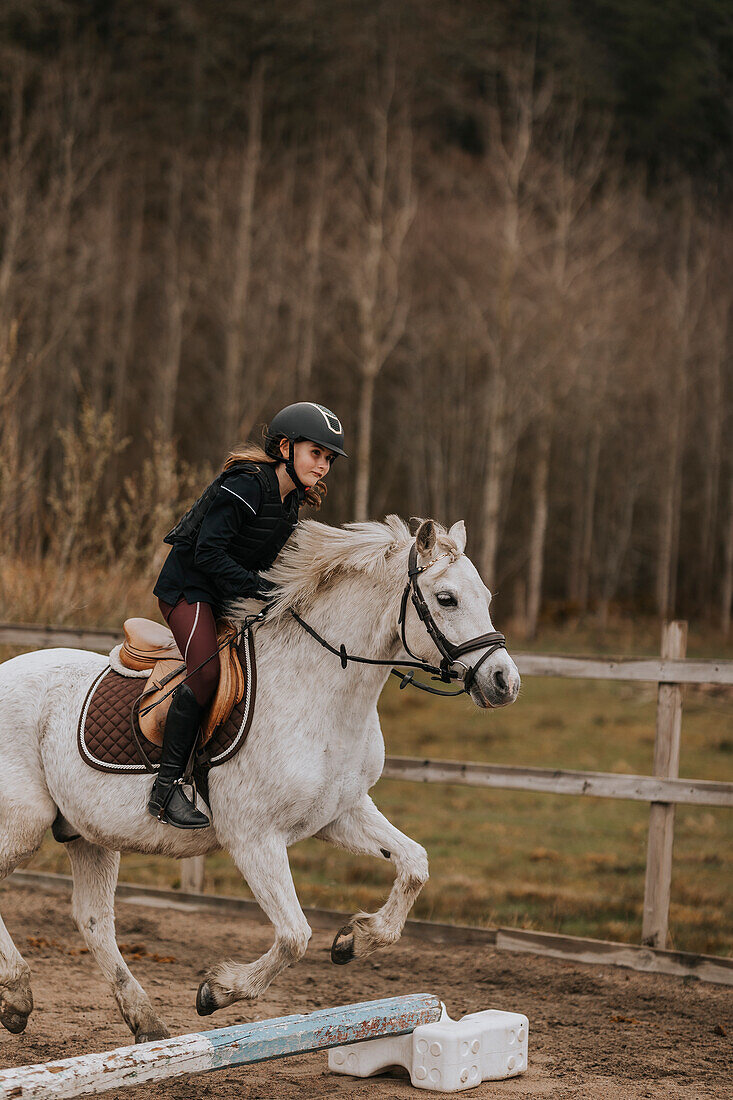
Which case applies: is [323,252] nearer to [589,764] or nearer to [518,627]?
[518,627]

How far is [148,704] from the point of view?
4.07 m

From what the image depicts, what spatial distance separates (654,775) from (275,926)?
3.13 metres

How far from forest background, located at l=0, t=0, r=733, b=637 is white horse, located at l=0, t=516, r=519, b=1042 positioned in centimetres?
1922

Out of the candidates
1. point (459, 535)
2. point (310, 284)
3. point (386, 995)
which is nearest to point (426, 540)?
point (459, 535)

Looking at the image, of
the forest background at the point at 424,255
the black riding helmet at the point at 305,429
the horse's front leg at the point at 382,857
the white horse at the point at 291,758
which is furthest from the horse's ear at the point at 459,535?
the forest background at the point at 424,255

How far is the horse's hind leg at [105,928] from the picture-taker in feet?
14.0

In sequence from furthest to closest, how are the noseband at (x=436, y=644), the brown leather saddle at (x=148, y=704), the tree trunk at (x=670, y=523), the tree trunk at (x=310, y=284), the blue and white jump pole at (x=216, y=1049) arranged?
the tree trunk at (x=670, y=523) → the tree trunk at (x=310, y=284) → the brown leather saddle at (x=148, y=704) → the noseband at (x=436, y=644) → the blue and white jump pole at (x=216, y=1049)

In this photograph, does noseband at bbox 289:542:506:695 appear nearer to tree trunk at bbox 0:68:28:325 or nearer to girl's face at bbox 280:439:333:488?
girl's face at bbox 280:439:333:488

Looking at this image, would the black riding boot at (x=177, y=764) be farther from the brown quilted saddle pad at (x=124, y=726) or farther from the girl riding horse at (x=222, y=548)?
the brown quilted saddle pad at (x=124, y=726)

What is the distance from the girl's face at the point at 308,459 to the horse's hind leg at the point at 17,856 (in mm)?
1651

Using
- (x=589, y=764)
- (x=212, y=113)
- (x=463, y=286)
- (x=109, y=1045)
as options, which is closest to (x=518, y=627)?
(x=463, y=286)

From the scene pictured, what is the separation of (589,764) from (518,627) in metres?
12.4

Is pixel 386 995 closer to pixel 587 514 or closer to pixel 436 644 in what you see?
pixel 436 644

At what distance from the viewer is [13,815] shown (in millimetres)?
4227
